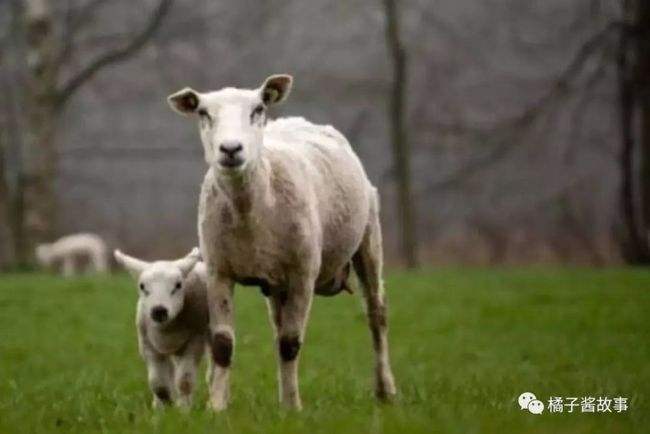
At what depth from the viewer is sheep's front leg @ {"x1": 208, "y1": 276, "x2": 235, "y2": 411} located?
771 cm

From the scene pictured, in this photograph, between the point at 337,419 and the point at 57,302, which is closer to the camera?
the point at 337,419

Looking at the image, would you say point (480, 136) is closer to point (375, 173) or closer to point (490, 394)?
point (375, 173)

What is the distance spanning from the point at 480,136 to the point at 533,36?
5071 mm

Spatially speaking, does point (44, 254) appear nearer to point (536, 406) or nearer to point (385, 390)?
point (385, 390)

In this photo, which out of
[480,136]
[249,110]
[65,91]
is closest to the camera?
[249,110]

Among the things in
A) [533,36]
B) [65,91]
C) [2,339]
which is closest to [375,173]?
[533,36]

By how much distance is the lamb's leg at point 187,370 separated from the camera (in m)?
8.31

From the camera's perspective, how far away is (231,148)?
23.3 feet

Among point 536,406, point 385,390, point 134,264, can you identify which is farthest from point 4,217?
point 536,406

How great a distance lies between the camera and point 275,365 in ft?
39.8

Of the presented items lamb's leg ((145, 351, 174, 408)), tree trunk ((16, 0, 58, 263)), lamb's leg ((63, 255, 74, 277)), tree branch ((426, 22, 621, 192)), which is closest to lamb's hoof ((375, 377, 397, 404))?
lamb's leg ((145, 351, 174, 408))

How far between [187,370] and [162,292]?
0.56 meters

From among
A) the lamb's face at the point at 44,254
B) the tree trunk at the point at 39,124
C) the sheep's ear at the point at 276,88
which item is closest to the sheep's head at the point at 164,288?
the sheep's ear at the point at 276,88

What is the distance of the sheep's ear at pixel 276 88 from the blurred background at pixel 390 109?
19678mm
